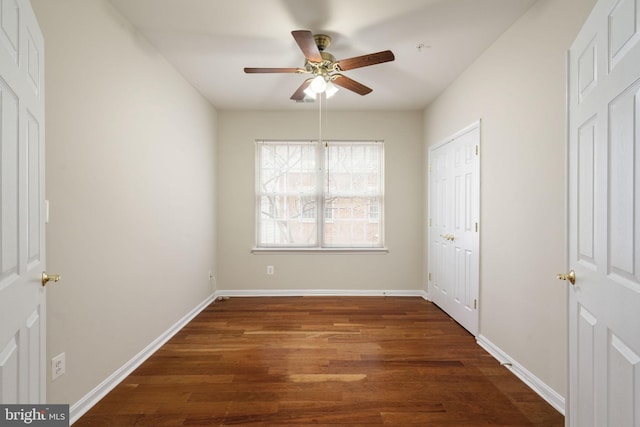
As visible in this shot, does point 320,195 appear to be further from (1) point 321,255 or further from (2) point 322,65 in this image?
(2) point 322,65

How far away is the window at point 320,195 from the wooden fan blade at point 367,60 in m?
1.93

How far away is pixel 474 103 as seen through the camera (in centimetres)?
273

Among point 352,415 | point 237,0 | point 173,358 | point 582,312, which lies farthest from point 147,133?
point 582,312

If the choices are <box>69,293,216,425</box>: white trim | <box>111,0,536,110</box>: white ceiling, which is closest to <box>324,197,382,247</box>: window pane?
<box>111,0,536,110</box>: white ceiling

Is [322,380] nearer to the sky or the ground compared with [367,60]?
nearer to the ground

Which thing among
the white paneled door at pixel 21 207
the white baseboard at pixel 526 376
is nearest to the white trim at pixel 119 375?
the white paneled door at pixel 21 207

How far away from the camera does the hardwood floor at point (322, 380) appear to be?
66.7 inches

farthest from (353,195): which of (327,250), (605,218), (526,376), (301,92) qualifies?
(605,218)

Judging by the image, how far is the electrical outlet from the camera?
1534mm

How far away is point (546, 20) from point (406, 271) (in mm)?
3063

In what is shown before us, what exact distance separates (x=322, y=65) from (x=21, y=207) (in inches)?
81.1

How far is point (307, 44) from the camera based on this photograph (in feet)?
6.39
